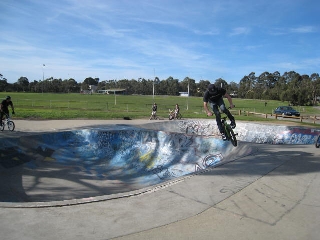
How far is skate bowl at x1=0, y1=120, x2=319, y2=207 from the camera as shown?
7.06m

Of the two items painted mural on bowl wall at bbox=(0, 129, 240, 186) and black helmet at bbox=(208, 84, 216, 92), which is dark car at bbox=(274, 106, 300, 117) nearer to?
painted mural on bowl wall at bbox=(0, 129, 240, 186)

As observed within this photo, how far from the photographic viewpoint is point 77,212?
370 cm

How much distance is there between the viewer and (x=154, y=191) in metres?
4.48

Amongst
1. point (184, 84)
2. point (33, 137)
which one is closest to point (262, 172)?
point (33, 137)

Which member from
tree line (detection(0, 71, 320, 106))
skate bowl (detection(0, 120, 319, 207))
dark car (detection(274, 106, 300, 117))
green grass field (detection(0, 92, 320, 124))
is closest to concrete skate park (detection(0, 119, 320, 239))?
skate bowl (detection(0, 120, 319, 207))

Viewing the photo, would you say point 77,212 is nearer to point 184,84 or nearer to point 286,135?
point 286,135

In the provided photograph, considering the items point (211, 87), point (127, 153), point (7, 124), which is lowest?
point (127, 153)

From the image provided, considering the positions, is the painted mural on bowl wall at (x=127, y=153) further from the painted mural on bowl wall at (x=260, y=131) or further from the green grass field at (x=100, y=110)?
the green grass field at (x=100, y=110)

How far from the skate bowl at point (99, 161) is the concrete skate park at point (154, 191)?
0.03 meters

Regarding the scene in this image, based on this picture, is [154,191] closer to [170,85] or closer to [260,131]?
[260,131]

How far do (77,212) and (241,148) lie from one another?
6.42 metres

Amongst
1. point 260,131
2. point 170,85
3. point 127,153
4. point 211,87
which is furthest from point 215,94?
point 170,85

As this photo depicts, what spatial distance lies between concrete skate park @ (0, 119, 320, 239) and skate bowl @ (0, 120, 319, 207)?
33 mm

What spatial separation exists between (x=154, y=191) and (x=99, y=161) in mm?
5777
